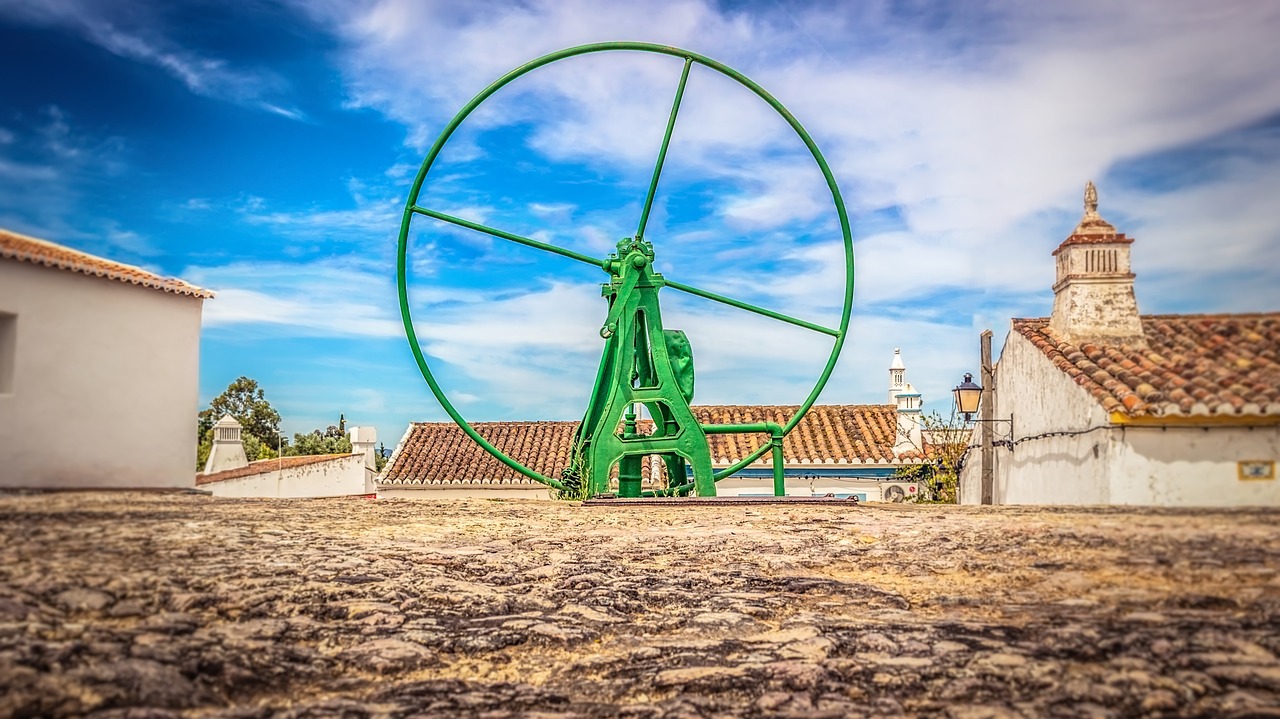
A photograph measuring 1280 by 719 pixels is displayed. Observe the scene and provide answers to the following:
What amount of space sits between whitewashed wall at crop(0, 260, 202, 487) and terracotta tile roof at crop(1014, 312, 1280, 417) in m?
4.04

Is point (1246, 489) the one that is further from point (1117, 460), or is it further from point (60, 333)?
point (60, 333)

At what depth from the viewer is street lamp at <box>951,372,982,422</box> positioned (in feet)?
22.4

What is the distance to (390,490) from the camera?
2011 cm

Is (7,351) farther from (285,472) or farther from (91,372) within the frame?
(285,472)

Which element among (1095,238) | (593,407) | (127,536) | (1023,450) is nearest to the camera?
(127,536)

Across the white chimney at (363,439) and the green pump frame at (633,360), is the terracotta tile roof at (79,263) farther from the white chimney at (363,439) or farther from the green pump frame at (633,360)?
the white chimney at (363,439)

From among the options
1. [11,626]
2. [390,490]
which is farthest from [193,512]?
[390,490]

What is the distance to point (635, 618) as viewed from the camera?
4.05m

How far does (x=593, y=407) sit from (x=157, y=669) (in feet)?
16.4

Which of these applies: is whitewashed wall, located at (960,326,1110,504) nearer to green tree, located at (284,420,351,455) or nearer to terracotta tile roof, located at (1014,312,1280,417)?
terracotta tile roof, located at (1014,312,1280,417)

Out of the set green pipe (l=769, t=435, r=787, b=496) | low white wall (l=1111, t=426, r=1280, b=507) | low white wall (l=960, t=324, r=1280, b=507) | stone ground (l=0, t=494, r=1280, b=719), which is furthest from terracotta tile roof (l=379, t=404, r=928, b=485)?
low white wall (l=1111, t=426, r=1280, b=507)

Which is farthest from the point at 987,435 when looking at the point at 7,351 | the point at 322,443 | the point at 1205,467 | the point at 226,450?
the point at 322,443

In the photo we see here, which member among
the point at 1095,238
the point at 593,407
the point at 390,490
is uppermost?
the point at 1095,238

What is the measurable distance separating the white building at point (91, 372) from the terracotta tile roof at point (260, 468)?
2.14 metres
